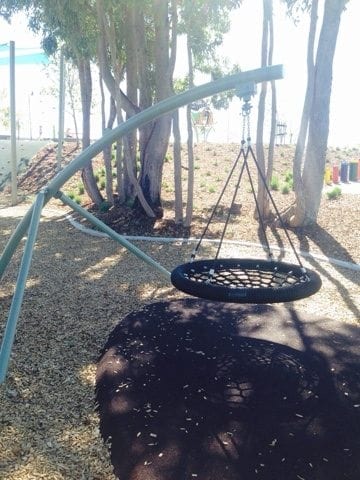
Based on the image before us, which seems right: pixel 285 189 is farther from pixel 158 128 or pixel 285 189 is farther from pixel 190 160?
pixel 158 128

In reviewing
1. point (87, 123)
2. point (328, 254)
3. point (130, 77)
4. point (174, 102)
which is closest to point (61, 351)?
point (174, 102)

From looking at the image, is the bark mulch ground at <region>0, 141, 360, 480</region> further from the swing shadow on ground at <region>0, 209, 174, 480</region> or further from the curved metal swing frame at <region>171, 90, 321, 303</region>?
the curved metal swing frame at <region>171, 90, 321, 303</region>

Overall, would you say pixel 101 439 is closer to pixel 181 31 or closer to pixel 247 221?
pixel 247 221

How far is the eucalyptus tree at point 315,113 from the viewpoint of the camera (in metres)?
7.25

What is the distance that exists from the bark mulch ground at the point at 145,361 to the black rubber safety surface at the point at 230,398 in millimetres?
11

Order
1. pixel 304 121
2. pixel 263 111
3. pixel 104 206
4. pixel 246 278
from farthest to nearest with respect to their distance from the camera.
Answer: pixel 104 206
pixel 263 111
pixel 304 121
pixel 246 278

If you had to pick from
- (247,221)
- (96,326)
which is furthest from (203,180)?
(96,326)

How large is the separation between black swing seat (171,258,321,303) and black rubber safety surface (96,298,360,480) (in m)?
0.42

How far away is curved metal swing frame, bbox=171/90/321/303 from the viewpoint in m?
3.07

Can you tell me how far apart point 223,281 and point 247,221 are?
4.67 metres

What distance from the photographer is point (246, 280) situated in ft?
13.0

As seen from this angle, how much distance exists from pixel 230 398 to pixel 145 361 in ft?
2.47

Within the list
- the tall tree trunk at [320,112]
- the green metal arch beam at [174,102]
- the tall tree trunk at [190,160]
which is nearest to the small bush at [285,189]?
the tall tree trunk at [320,112]

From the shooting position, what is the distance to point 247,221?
8414mm
